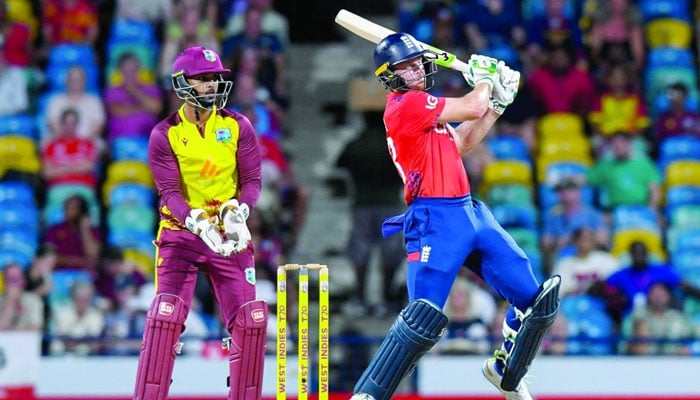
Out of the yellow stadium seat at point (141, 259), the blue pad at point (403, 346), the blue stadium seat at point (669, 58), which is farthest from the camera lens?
the blue stadium seat at point (669, 58)

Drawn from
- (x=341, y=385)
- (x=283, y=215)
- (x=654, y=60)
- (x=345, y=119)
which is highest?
(x=654, y=60)

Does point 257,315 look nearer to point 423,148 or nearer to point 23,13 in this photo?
point 423,148

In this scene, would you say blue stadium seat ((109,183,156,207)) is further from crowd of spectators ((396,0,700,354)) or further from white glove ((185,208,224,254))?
white glove ((185,208,224,254))

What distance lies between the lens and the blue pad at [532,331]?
23.0ft

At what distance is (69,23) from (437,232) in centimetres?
635

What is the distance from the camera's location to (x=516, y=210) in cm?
1145

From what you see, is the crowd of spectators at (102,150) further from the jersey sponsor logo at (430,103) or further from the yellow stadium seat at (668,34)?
the jersey sponsor logo at (430,103)

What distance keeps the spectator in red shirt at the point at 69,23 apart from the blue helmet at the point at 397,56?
19.1 ft

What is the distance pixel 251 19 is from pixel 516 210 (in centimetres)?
269

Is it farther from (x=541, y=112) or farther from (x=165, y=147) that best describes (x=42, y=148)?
(x=165, y=147)

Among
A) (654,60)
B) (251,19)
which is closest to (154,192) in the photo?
(251,19)

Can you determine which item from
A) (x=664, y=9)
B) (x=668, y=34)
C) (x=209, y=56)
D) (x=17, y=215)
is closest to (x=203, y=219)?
(x=209, y=56)

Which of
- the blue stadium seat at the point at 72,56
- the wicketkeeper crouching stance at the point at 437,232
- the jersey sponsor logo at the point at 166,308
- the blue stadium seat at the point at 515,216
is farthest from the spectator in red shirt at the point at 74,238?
the wicketkeeper crouching stance at the point at 437,232

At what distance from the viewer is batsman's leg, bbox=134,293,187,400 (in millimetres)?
7059
